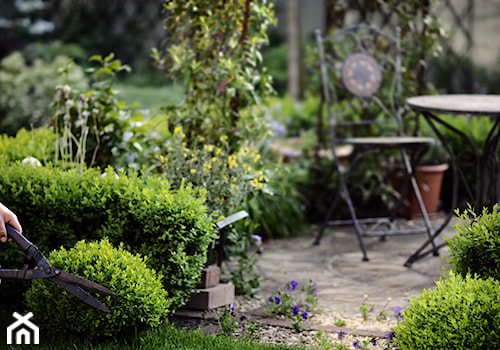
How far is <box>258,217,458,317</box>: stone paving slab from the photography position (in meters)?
3.67

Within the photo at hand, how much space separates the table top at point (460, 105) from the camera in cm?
369

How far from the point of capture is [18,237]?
2.30 m

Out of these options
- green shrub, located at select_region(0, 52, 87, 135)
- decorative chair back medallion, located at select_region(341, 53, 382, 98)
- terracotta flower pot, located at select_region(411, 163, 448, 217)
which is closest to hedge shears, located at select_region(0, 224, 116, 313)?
decorative chair back medallion, located at select_region(341, 53, 382, 98)

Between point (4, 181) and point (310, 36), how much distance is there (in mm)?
13122

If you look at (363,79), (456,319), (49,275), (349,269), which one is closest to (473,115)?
(349,269)

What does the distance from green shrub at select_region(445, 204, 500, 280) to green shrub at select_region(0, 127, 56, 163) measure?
227 cm

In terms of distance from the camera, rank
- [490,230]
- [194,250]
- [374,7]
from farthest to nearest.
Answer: [374,7], [194,250], [490,230]

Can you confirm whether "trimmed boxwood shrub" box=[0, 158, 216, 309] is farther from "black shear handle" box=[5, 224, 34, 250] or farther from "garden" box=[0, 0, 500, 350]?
"black shear handle" box=[5, 224, 34, 250]

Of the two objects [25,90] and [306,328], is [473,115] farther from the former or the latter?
[25,90]

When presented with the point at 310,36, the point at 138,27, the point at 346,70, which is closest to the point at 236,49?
the point at 346,70

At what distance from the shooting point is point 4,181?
3.20 meters

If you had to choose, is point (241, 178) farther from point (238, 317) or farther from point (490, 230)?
point (490, 230)

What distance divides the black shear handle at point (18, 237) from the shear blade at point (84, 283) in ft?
0.52

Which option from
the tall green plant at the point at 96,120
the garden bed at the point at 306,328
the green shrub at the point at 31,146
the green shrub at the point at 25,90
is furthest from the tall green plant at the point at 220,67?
the green shrub at the point at 25,90
